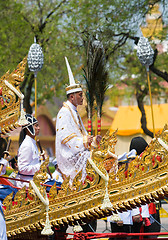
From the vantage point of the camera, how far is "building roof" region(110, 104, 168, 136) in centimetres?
2197

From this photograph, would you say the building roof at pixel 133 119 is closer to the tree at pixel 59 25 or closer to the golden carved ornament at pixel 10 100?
the tree at pixel 59 25

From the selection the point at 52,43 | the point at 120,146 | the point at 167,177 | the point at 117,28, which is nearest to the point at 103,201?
the point at 167,177

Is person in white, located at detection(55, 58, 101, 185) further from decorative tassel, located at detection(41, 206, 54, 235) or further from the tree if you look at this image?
the tree

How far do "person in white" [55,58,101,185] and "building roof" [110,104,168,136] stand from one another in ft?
50.9

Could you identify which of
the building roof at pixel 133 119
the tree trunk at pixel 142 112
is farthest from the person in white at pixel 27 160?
the building roof at pixel 133 119

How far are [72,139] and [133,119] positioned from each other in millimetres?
17209

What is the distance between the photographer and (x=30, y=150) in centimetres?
640

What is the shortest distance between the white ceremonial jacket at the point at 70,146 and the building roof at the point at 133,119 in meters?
15.6

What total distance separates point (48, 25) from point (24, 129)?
38.5ft

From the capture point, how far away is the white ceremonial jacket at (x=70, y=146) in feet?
19.5

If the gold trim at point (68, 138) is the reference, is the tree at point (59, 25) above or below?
above

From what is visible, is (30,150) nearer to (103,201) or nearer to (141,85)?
(103,201)

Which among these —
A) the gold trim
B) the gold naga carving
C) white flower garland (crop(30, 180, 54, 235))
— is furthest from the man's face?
white flower garland (crop(30, 180, 54, 235))

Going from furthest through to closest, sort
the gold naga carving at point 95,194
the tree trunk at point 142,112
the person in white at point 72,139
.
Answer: the tree trunk at point 142,112 < the person in white at point 72,139 < the gold naga carving at point 95,194
